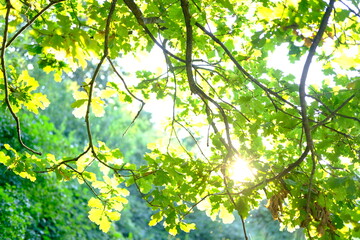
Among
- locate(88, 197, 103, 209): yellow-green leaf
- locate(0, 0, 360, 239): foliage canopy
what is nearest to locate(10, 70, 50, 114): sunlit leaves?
locate(0, 0, 360, 239): foliage canopy

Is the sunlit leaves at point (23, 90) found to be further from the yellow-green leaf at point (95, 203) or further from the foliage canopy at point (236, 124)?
the yellow-green leaf at point (95, 203)

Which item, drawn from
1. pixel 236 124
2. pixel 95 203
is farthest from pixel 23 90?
pixel 236 124

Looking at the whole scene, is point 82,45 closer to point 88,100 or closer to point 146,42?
point 88,100

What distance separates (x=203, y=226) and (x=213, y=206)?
11352mm

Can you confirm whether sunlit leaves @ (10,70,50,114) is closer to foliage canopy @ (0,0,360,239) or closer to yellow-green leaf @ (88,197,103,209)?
foliage canopy @ (0,0,360,239)

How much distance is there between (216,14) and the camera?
315 centimetres

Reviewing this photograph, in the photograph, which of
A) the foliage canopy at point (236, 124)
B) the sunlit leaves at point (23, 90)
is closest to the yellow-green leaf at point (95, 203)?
the foliage canopy at point (236, 124)

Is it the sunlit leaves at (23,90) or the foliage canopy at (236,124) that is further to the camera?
the sunlit leaves at (23,90)

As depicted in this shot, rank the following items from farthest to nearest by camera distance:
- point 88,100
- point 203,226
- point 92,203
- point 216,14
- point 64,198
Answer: point 203,226, point 64,198, point 216,14, point 92,203, point 88,100

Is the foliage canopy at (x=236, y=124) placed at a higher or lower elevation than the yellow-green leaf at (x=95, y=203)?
higher

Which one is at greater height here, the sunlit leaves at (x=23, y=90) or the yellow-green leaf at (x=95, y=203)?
the sunlit leaves at (x=23, y=90)

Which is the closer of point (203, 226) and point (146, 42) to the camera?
point (146, 42)

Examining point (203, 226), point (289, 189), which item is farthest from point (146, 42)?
point (203, 226)

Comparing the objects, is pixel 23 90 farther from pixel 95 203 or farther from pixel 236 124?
pixel 236 124
